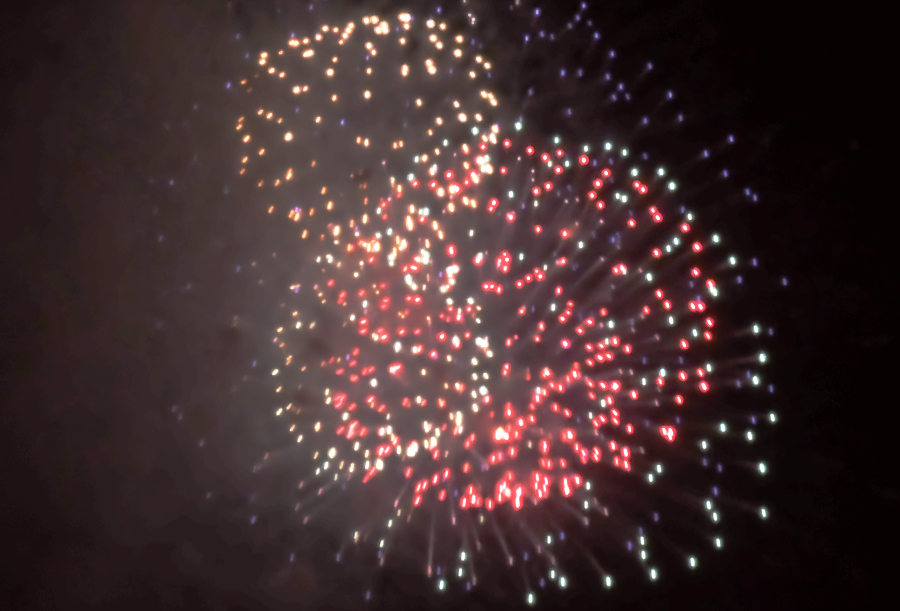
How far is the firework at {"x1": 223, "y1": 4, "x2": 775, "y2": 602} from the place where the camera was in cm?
141

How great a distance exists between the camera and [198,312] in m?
1.48

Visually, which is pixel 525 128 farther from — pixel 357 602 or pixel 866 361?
pixel 357 602

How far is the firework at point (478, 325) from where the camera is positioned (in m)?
1.41

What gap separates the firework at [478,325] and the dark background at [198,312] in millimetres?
129

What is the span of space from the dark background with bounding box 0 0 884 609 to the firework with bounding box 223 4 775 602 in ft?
0.42

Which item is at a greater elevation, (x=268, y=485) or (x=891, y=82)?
(x=891, y=82)

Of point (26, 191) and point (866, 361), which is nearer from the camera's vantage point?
point (866, 361)

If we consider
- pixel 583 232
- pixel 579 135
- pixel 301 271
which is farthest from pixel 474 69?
pixel 301 271

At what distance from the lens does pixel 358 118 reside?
1460 mm

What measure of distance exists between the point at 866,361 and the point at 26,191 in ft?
6.36

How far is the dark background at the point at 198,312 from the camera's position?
1372mm

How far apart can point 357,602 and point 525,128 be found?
113cm

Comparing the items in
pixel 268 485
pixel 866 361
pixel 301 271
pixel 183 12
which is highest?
pixel 183 12

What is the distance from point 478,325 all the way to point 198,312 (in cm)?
65
